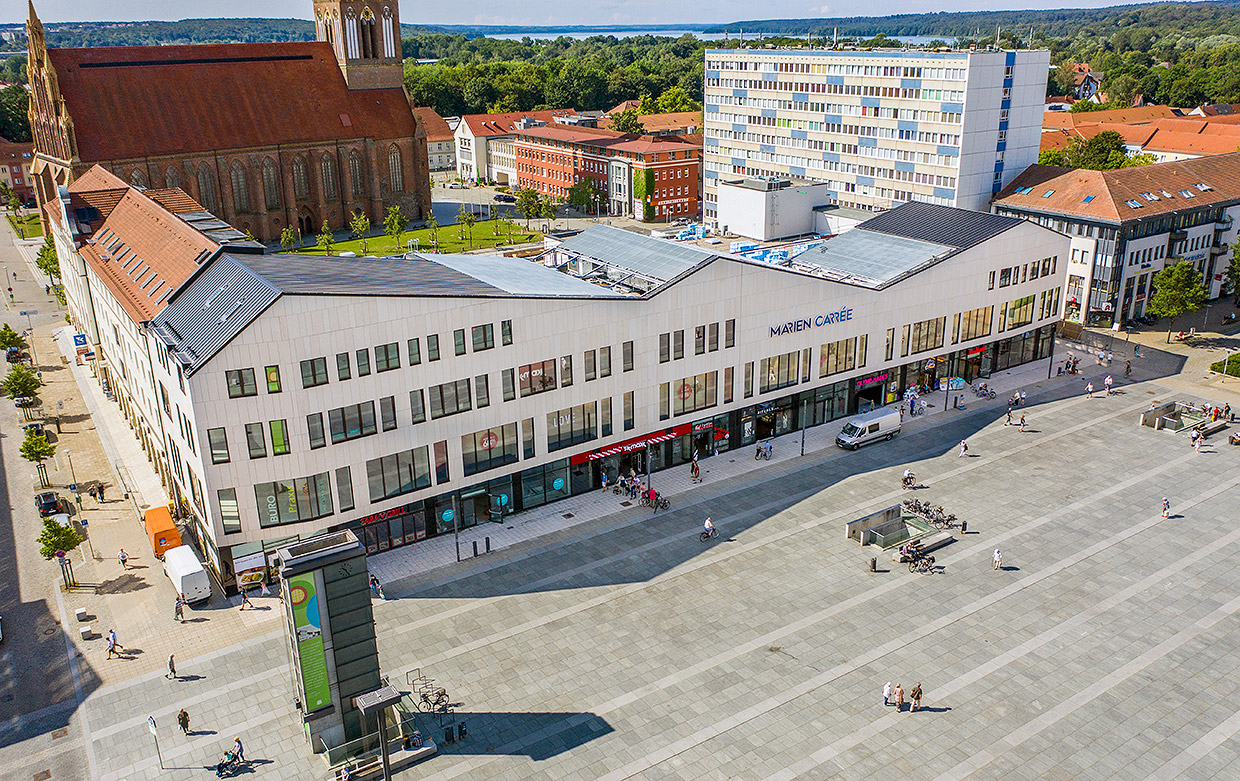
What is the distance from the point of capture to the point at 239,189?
131m

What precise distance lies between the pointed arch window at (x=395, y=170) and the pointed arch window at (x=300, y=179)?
12563 mm

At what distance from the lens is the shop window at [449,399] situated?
164 ft

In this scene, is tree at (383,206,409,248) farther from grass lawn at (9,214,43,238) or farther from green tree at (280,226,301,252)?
grass lawn at (9,214,43,238)

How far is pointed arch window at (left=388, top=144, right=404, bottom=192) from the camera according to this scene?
467ft

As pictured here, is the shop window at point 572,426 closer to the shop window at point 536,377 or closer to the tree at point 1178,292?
the shop window at point 536,377

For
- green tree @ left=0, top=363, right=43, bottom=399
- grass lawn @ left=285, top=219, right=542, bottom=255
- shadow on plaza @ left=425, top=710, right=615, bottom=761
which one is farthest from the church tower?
shadow on plaza @ left=425, top=710, right=615, bottom=761

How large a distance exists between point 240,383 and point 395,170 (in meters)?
106

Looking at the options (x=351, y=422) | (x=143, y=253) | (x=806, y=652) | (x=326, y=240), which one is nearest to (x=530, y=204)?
(x=326, y=240)

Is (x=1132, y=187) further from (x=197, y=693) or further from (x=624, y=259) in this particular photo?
(x=197, y=693)

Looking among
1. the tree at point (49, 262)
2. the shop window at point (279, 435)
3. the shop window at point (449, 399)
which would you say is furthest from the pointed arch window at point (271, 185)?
the shop window at point (279, 435)

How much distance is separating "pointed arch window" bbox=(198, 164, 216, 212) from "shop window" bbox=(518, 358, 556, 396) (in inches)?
3635

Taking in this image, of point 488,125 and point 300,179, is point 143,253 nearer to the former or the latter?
point 300,179

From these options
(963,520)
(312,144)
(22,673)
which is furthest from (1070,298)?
(312,144)

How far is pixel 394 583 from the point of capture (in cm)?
4819
